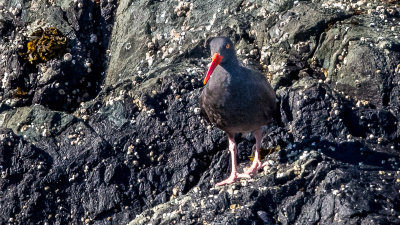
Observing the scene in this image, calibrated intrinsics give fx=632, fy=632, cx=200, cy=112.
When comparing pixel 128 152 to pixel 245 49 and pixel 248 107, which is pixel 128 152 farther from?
pixel 245 49

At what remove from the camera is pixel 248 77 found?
26.6 ft

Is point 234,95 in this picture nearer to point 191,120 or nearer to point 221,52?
point 221,52

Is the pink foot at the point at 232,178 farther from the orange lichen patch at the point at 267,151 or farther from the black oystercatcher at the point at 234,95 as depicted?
the orange lichen patch at the point at 267,151

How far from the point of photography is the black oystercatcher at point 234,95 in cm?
806

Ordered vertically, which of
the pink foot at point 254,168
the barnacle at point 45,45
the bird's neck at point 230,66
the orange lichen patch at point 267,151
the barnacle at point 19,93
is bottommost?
the pink foot at point 254,168

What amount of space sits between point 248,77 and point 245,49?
168cm

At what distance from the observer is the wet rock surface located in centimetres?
735

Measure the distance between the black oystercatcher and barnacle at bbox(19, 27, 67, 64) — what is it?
2938mm

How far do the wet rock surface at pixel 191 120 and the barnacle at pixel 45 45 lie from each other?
12 cm

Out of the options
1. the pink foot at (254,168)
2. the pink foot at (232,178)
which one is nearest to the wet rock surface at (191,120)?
the pink foot at (254,168)

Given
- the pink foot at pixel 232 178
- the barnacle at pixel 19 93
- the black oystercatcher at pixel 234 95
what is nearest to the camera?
the pink foot at pixel 232 178

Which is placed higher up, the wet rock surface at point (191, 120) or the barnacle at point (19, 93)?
the barnacle at point (19, 93)

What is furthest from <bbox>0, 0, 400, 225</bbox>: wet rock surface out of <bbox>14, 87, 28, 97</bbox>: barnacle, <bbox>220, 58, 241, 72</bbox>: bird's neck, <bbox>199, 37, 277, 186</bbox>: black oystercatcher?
<bbox>220, 58, 241, 72</bbox>: bird's neck

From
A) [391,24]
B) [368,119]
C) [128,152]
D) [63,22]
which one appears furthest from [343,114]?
[63,22]
